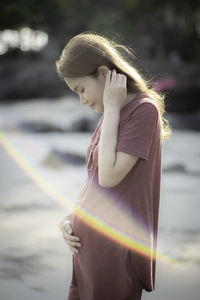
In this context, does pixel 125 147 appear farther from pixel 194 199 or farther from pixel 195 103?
pixel 195 103

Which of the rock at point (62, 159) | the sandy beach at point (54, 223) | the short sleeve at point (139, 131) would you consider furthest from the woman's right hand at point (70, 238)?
the rock at point (62, 159)

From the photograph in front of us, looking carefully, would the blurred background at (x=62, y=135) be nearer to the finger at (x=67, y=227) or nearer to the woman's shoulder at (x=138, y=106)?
the woman's shoulder at (x=138, y=106)

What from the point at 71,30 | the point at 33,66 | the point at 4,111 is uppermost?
the point at 71,30

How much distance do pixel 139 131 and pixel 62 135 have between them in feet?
30.9

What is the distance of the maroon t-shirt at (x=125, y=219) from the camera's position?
1396mm

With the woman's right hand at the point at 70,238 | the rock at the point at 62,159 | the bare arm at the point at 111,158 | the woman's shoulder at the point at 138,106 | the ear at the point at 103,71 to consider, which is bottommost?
the rock at the point at 62,159

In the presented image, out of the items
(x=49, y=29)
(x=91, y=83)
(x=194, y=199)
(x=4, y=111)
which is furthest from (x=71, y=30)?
(x=91, y=83)

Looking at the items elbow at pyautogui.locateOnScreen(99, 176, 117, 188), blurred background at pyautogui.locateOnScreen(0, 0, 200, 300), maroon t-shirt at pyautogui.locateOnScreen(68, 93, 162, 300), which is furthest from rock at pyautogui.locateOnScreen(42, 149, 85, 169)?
elbow at pyautogui.locateOnScreen(99, 176, 117, 188)

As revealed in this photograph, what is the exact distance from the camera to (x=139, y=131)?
136 centimetres

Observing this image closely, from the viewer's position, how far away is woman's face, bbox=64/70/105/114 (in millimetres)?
1438

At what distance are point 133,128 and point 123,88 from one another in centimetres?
13

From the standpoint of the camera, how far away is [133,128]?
1.37m

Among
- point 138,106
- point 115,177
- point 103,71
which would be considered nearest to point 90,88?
point 103,71

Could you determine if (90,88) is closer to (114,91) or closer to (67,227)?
(114,91)
